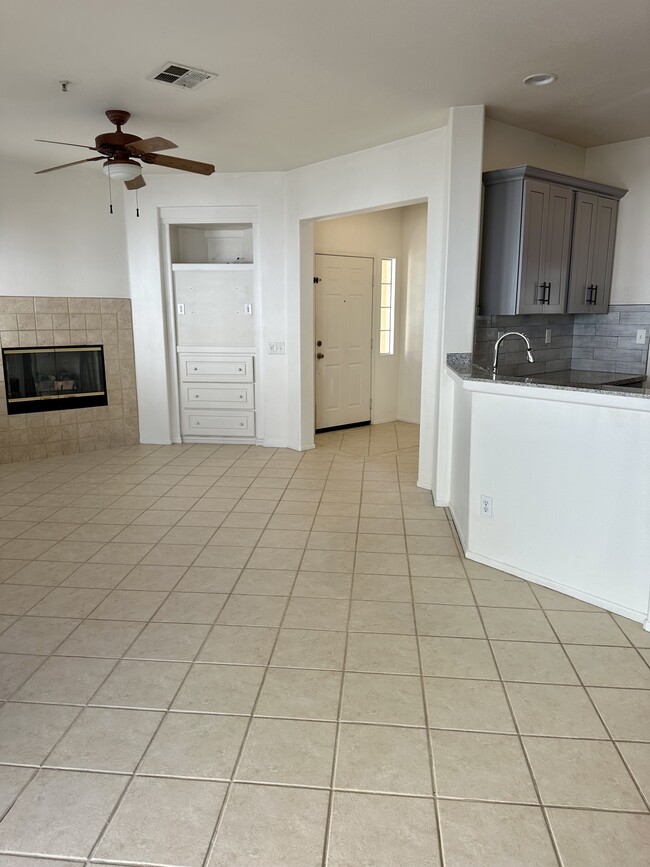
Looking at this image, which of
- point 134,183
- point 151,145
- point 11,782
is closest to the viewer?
point 11,782

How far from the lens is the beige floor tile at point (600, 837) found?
61.0 inches

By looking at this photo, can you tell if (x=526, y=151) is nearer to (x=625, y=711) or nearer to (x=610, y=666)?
(x=610, y=666)

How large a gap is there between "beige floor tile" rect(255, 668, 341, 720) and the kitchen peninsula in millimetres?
1372

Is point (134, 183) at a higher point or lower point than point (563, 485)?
higher

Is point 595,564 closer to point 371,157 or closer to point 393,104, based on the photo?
point 393,104

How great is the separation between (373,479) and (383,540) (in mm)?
1387

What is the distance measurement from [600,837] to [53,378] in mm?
5741

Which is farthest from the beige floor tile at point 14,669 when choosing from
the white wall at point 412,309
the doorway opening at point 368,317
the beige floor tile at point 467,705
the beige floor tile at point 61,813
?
the white wall at point 412,309

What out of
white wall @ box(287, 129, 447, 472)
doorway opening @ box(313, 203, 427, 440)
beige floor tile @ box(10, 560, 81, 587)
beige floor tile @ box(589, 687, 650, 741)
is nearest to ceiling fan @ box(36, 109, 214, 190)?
white wall @ box(287, 129, 447, 472)

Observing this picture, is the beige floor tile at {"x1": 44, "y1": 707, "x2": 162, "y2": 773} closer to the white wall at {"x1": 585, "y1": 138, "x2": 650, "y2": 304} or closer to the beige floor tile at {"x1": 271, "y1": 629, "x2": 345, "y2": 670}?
the beige floor tile at {"x1": 271, "y1": 629, "x2": 345, "y2": 670}

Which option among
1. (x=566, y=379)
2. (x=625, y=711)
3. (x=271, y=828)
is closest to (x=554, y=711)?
(x=625, y=711)

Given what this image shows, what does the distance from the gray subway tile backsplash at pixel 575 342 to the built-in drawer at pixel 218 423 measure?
2.82m

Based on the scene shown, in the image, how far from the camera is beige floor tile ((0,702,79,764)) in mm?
1927

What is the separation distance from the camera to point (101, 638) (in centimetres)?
262
